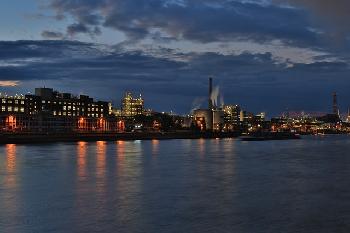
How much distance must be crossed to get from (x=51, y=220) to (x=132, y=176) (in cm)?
1191

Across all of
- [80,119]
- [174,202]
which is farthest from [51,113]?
[174,202]

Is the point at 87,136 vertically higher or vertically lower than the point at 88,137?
higher

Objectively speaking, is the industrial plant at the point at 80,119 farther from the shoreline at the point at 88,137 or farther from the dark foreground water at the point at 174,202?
the dark foreground water at the point at 174,202

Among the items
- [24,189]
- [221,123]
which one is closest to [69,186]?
[24,189]

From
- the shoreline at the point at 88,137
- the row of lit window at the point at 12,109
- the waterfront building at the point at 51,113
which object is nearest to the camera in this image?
the shoreline at the point at 88,137

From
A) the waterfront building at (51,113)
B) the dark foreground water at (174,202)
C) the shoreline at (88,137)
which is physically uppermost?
the waterfront building at (51,113)

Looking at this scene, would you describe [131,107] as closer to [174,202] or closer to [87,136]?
[87,136]

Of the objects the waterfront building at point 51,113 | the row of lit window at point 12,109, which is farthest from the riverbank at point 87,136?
the row of lit window at point 12,109

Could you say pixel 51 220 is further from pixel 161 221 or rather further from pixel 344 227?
pixel 344 227

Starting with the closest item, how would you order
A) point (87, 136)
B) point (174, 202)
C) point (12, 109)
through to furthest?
point (174, 202) → point (87, 136) → point (12, 109)

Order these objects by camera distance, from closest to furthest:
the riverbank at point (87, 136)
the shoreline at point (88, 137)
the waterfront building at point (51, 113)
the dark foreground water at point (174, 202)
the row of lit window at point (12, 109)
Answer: the dark foreground water at point (174, 202), the shoreline at point (88, 137), the riverbank at point (87, 136), the waterfront building at point (51, 113), the row of lit window at point (12, 109)

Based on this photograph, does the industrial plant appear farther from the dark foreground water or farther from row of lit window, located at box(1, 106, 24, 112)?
the dark foreground water

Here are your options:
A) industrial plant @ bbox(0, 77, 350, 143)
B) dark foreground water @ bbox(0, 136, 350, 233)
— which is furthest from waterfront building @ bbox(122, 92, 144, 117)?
dark foreground water @ bbox(0, 136, 350, 233)

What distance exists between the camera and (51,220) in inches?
520
